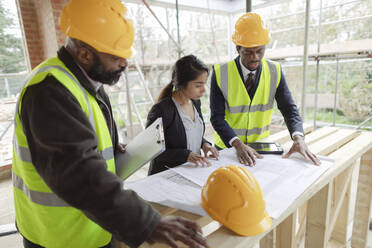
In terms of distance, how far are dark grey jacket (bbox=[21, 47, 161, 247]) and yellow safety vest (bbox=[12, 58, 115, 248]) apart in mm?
92

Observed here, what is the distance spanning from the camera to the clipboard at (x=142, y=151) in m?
0.91

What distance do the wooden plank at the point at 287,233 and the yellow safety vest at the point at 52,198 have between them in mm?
976

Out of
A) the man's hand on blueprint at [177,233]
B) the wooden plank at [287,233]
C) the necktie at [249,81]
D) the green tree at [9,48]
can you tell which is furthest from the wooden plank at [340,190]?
the green tree at [9,48]

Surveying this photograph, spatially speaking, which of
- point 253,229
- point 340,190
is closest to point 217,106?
point 340,190

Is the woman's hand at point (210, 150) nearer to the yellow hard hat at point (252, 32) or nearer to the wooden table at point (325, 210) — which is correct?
the wooden table at point (325, 210)

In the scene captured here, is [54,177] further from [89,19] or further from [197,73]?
[197,73]

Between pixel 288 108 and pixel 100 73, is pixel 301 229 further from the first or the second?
pixel 100 73

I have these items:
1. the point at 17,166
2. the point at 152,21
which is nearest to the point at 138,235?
the point at 17,166

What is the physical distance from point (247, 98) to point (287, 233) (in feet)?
3.24

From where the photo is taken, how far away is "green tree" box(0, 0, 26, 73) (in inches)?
163

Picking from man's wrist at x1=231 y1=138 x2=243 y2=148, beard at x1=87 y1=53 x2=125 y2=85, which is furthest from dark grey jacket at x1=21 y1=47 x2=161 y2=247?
man's wrist at x1=231 y1=138 x2=243 y2=148

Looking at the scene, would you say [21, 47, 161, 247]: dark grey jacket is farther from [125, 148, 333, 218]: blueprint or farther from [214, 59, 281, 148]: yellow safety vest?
[214, 59, 281, 148]: yellow safety vest

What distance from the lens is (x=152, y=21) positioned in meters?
5.44

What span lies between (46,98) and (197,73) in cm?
120
